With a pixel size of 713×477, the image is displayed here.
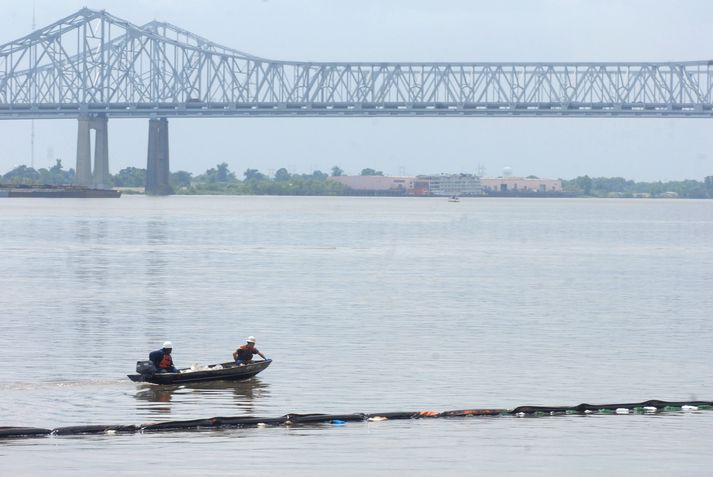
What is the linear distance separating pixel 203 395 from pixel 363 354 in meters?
6.97

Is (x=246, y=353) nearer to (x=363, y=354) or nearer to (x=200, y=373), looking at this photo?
(x=200, y=373)

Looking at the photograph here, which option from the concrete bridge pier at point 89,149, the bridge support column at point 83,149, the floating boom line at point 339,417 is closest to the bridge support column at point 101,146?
the concrete bridge pier at point 89,149

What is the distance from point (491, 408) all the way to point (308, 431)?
4057 millimetres

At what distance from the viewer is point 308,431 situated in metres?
22.7

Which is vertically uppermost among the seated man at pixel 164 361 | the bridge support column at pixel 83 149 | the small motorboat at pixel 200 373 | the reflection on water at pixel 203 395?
the bridge support column at pixel 83 149

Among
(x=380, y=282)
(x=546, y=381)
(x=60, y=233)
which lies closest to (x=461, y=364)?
(x=546, y=381)

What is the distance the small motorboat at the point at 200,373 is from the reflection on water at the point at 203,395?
0.19 m

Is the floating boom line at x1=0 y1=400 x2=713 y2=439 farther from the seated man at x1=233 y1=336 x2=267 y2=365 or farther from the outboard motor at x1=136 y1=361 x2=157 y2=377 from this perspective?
the seated man at x1=233 y1=336 x2=267 y2=365

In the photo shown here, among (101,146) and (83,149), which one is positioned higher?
(101,146)

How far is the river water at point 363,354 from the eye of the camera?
20922 millimetres

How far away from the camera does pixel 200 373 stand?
1057 inches

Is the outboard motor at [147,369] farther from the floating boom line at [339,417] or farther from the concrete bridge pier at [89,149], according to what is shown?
the concrete bridge pier at [89,149]

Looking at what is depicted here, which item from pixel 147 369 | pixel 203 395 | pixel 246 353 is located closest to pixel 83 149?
pixel 246 353

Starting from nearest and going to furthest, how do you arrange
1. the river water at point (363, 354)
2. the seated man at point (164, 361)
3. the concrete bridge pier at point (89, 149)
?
1. the river water at point (363, 354)
2. the seated man at point (164, 361)
3. the concrete bridge pier at point (89, 149)
